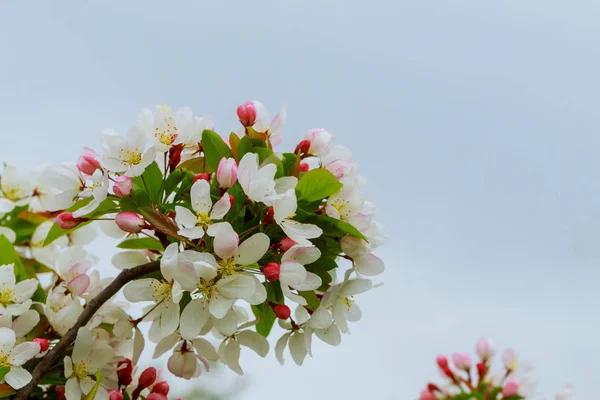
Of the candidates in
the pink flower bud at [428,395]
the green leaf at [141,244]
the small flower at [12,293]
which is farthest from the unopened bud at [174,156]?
the pink flower bud at [428,395]

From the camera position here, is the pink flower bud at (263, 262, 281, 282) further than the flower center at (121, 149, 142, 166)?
No

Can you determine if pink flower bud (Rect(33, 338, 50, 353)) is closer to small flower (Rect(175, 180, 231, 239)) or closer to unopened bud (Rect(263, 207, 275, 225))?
small flower (Rect(175, 180, 231, 239))

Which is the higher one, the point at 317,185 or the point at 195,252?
the point at 317,185

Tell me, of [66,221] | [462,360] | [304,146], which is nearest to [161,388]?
[66,221]

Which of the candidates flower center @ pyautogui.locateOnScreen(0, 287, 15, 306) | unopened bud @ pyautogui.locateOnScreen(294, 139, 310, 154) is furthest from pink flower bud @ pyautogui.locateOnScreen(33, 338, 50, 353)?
unopened bud @ pyautogui.locateOnScreen(294, 139, 310, 154)

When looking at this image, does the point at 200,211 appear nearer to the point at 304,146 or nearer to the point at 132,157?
the point at 132,157

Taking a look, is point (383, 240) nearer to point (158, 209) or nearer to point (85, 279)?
point (158, 209)
